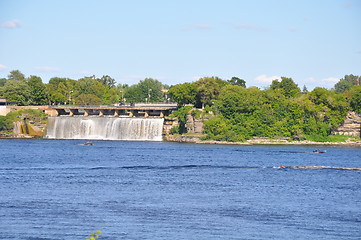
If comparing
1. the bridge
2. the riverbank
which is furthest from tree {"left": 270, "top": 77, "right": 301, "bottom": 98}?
the riverbank

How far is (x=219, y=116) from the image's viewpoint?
138000mm

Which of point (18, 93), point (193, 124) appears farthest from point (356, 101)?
point (18, 93)

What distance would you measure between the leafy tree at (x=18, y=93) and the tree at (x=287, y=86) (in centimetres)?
6202

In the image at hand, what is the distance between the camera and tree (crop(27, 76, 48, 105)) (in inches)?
6875

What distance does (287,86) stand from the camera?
163 m

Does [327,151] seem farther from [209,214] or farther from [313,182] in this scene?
[209,214]

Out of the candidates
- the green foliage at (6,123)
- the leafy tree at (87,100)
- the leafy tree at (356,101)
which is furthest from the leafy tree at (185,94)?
the green foliage at (6,123)

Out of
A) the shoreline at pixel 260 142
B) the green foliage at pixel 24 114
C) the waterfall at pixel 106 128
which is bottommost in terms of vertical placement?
the shoreline at pixel 260 142

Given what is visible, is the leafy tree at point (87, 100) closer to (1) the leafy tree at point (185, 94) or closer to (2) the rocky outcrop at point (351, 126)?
(1) the leafy tree at point (185, 94)

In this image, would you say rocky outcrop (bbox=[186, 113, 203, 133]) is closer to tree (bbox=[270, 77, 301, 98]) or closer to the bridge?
the bridge

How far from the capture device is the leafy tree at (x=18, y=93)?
6604 inches

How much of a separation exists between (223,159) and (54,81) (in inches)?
4565

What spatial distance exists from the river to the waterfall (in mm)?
40955

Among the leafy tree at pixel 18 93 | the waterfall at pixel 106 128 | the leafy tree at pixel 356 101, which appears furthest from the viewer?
the leafy tree at pixel 18 93
